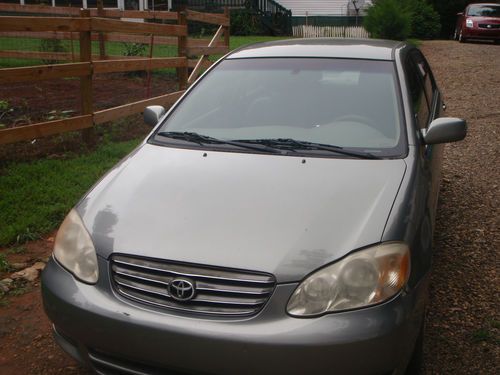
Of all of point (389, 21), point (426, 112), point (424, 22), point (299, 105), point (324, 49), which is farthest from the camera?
point (424, 22)

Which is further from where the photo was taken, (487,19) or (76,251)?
(487,19)

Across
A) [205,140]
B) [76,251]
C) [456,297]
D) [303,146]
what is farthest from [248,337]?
[456,297]

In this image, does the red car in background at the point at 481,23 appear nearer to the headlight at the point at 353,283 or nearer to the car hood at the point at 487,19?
the car hood at the point at 487,19

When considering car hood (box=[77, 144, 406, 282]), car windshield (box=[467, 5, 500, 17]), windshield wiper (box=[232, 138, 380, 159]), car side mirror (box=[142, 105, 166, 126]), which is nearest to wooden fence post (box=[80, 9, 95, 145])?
car side mirror (box=[142, 105, 166, 126])

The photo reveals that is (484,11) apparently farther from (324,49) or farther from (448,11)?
(324,49)

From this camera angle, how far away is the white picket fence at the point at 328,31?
2654 centimetres

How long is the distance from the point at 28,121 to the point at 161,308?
542 cm

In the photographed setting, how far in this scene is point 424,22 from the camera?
2383cm

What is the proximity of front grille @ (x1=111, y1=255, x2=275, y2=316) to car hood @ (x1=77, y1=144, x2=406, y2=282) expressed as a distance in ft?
0.13

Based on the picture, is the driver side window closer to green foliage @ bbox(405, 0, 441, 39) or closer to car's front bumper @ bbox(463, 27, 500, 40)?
car's front bumper @ bbox(463, 27, 500, 40)

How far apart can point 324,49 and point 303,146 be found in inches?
41.8

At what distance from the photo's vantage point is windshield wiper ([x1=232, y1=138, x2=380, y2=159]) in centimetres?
318

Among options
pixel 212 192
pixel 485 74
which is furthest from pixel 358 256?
pixel 485 74

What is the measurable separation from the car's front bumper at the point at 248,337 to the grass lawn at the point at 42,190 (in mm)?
2228
